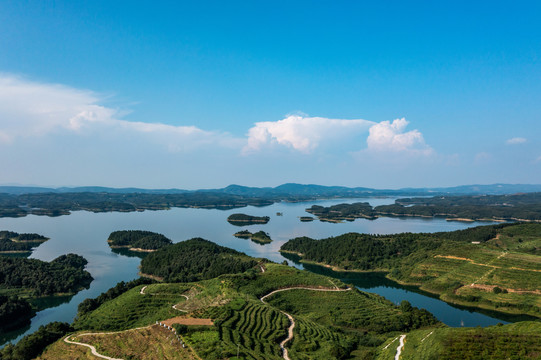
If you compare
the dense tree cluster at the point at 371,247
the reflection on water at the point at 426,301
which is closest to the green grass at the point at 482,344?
the reflection on water at the point at 426,301

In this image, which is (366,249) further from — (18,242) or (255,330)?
(18,242)

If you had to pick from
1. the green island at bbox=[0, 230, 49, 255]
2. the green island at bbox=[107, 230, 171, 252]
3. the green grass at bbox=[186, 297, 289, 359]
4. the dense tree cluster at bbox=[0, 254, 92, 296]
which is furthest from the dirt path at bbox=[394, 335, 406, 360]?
the green island at bbox=[0, 230, 49, 255]

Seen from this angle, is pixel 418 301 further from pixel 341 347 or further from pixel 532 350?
pixel 532 350

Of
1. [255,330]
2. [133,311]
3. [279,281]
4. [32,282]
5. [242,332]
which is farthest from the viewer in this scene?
[32,282]

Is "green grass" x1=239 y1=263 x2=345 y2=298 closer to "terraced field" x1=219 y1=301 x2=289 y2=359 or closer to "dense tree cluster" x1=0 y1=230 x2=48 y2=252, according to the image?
"terraced field" x1=219 y1=301 x2=289 y2=359

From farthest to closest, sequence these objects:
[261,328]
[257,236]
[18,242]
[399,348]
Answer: [257,236], [18,242], [261,328], [399,348]

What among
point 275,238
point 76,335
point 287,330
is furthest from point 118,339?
point 275,238

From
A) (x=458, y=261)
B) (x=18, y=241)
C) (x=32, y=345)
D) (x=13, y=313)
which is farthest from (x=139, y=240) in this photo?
(x=458, y=261)

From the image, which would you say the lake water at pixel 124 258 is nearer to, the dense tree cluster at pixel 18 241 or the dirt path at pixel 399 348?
the dense tree cluster at pixel 18 241
